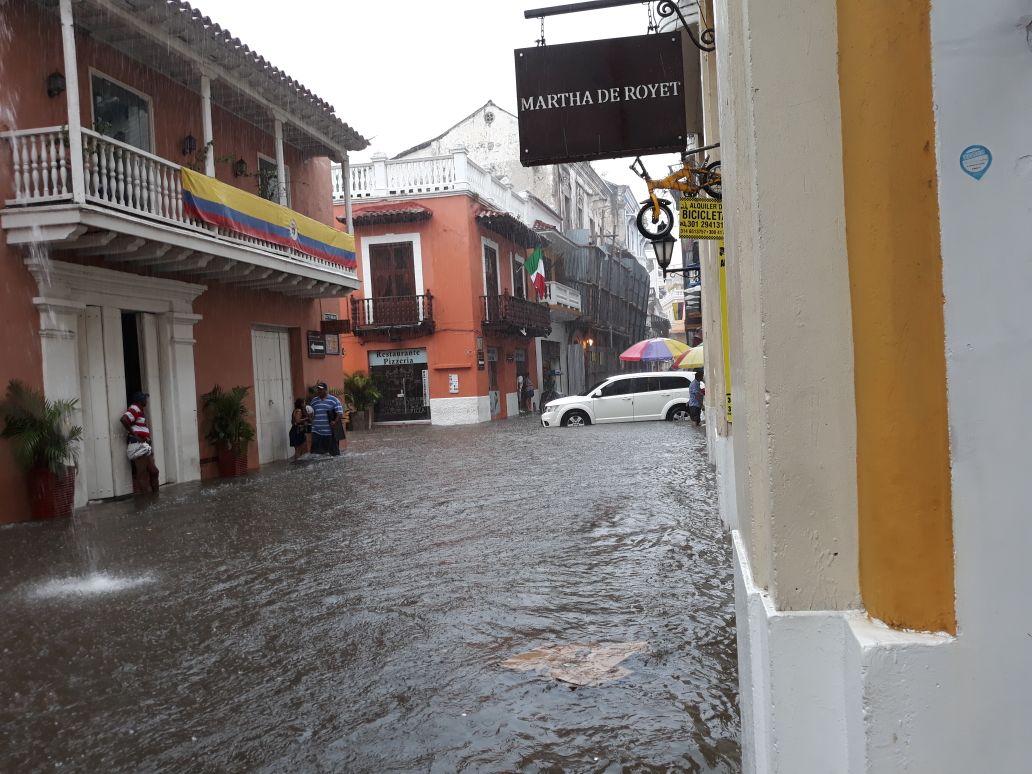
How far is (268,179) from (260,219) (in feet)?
8.15

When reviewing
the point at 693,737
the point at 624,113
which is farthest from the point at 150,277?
the point at 693,737

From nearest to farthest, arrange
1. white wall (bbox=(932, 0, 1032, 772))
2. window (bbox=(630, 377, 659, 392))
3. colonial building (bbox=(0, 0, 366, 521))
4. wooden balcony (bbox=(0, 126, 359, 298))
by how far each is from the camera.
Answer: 1. white wall (bbox=(932, 0, 1032, 772))
2. wooden balcony (bbox=(0, 126, 359, 298))
3. colonial building (bbox=(0, 0, 366, 521))
4. window (bbox=(630, 377, 659, 392))

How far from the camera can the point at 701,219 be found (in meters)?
6.63

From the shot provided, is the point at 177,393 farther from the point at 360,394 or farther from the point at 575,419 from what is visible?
the point at 360,394

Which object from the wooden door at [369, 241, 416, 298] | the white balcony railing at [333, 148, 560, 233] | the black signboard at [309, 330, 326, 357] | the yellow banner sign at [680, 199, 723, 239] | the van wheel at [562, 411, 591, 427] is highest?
the white balcony railing at [333, 148, 560, 233]

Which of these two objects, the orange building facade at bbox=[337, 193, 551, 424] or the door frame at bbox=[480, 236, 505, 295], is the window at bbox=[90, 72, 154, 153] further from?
the door frame at bbox=[480, 236, 505, 295]

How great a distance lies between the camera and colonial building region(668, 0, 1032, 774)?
1771mm

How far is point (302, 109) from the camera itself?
16.3 metres

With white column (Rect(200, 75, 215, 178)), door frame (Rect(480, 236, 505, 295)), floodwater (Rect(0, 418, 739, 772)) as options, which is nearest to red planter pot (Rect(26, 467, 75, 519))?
floodwater (Rect(0, 418, 739, 772))

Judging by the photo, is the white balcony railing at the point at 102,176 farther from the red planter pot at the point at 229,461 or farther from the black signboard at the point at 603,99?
the black signboard at the point at 603,99

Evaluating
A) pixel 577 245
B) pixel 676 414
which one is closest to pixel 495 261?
pixel 577 245

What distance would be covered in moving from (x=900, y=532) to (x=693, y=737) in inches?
73.2

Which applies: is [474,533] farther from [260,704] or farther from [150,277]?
[150,277]

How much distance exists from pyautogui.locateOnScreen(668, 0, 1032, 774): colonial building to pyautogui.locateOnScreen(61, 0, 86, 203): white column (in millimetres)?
9777
